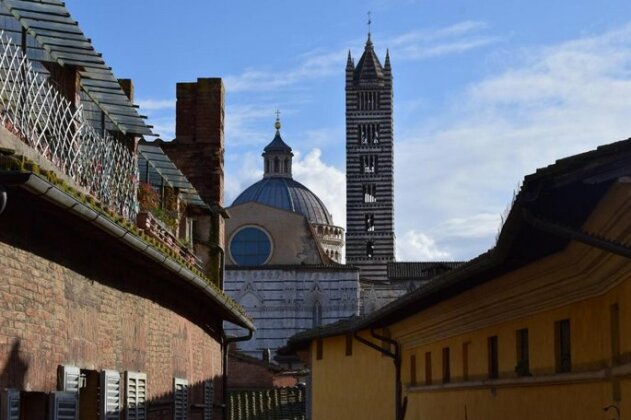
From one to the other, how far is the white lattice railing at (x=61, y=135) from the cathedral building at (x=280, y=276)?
5987 cm

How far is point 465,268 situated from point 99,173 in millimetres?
4267

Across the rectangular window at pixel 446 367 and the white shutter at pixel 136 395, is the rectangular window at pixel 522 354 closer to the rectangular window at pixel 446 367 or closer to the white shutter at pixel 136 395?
the white shutter at pixel 136 395

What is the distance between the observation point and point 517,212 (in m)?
9.30

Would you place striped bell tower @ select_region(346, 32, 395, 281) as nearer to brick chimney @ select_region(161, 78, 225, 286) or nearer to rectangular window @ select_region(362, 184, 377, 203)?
rectangular window @ select_region(362, 184, 377, 203)

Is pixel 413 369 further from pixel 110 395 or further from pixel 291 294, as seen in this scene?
pixel 291 294

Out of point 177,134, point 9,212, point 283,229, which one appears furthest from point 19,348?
point 283,229

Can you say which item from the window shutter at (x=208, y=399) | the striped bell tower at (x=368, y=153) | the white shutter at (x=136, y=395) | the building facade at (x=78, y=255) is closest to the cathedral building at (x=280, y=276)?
the striped bell tower at (x=368, y=153)

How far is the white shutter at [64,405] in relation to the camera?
12117 mm

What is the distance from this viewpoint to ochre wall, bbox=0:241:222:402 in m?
10.9

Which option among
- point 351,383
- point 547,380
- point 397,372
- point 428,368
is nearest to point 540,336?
point 547,380

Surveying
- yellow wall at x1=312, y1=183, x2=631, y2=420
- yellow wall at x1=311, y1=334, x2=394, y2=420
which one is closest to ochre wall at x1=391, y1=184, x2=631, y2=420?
yellow wall at x1=312, y1=183, x2=631, y2=420

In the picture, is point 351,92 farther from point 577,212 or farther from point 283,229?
point 577,212

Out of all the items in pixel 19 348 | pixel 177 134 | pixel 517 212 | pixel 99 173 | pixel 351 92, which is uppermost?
pixel 351 92

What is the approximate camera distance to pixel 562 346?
1286 centimetres
